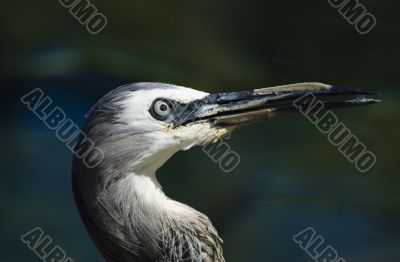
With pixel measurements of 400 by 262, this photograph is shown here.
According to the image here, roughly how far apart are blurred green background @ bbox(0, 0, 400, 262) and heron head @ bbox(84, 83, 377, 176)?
234 cm

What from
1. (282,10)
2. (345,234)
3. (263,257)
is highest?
(282,10)

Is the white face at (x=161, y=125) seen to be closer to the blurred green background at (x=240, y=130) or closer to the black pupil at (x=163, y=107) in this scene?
the black pupil at (x=163, y=107)

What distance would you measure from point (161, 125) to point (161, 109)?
0.05m

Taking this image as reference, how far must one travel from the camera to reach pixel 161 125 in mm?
2525

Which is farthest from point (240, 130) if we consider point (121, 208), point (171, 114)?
point (121, 208)

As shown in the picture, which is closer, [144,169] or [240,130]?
[144,169]

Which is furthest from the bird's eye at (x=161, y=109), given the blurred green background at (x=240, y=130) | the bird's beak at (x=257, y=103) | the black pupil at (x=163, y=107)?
the blurred green background at (x=240, y=130)

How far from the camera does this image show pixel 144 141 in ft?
8.13

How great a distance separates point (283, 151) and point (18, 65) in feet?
6.02

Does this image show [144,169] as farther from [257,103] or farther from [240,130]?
[240,130]

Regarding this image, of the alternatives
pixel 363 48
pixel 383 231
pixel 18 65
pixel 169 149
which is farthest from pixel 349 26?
pixel 169 149

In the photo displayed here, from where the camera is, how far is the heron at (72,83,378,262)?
95.0 inches

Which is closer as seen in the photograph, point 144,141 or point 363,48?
point 144,141

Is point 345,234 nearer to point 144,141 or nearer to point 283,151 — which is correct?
point 283,151
